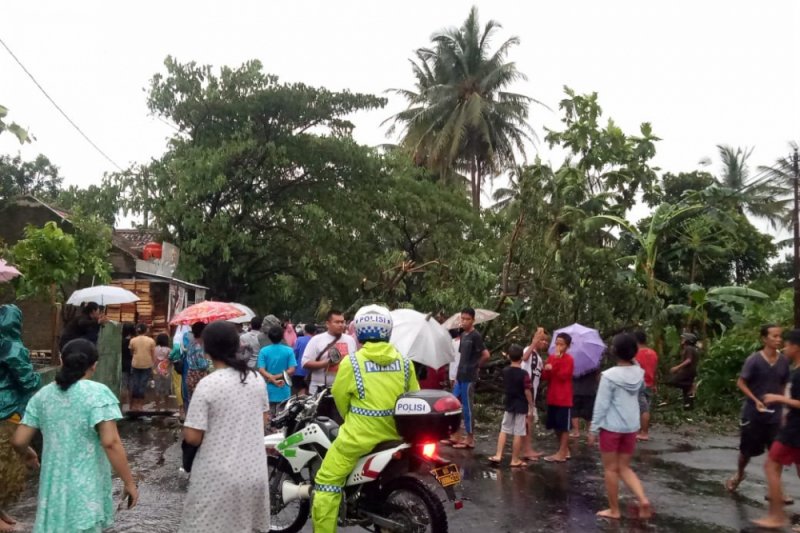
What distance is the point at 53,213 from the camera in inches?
747

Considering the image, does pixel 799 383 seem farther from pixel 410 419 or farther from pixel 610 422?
pixel 410 419

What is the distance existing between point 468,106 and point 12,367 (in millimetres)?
26636

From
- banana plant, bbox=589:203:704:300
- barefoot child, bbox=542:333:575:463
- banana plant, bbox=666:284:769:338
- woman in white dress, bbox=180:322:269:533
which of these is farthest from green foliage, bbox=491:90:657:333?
woman in white dress, bbox=180:322:269:533

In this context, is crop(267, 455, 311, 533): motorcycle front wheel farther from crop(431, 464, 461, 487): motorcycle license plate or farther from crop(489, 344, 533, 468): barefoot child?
crop(489, 344, 533, 468): barefoot child

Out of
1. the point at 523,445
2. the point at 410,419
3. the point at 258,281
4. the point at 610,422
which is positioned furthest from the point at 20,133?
the point at 258,281

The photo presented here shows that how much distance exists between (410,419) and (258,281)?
2202 cm

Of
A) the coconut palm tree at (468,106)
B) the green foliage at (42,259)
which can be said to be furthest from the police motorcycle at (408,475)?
the coconut palm tree at (468,106)

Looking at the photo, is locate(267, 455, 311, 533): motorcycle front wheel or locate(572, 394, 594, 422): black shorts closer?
locate(267, 455, 311, 533): motorcycle front wheel

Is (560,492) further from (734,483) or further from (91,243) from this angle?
(91,243)

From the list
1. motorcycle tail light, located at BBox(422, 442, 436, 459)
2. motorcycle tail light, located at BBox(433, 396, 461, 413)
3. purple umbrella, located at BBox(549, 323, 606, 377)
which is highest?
purple umbrella, located at BBox(549, 323, 606, 377)

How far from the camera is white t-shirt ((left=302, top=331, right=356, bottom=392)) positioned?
28.5 feet

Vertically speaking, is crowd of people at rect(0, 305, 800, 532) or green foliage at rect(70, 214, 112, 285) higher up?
green foliage at rect(70, 214, 112, 285)

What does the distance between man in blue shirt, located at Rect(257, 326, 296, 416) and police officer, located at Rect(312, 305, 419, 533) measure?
11.5 ft

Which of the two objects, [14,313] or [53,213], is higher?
[53,213]
